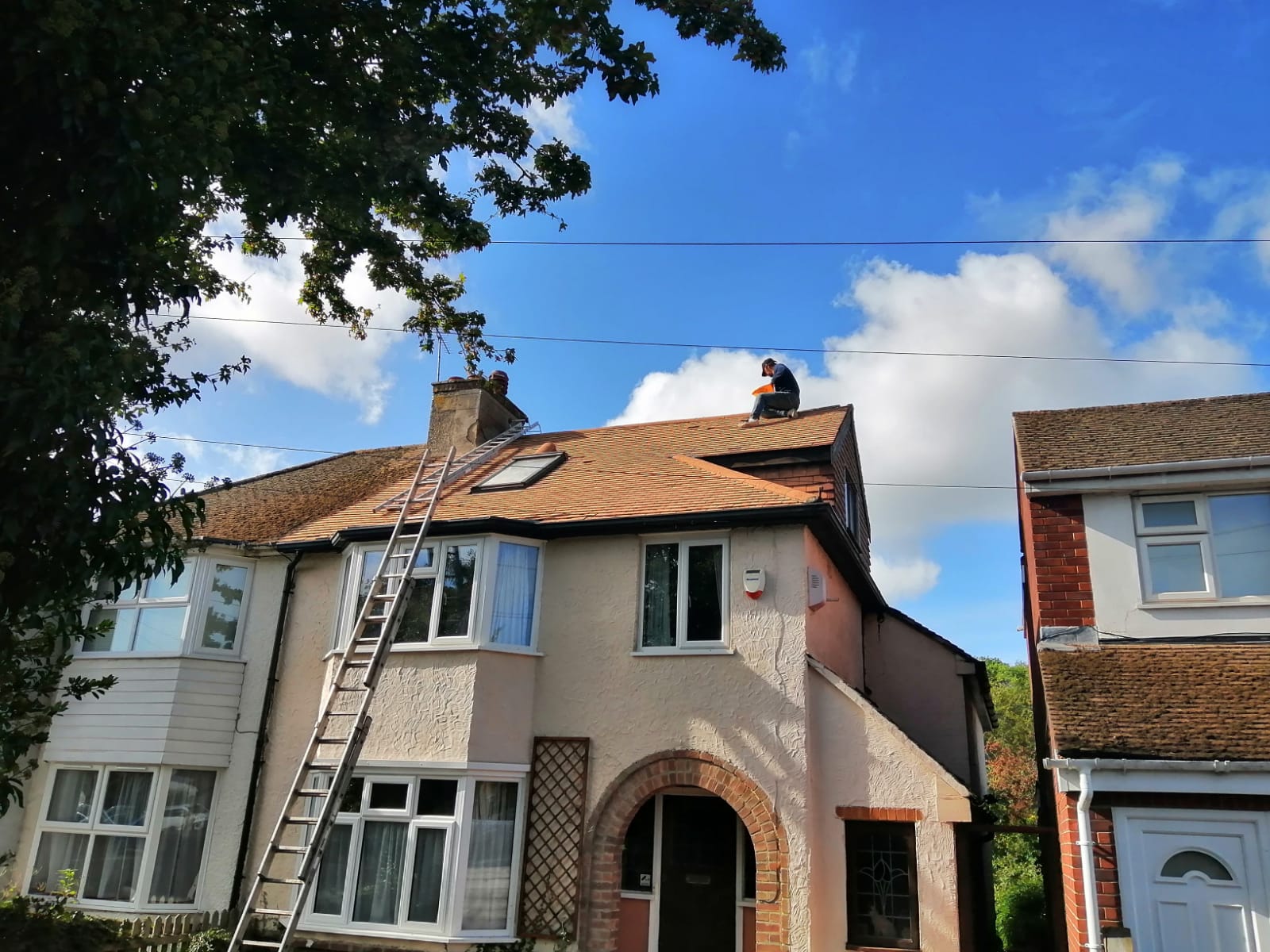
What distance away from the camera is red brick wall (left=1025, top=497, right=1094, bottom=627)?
10.4 metres

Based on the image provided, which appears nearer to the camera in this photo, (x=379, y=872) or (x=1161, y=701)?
(x=1161, y=701)

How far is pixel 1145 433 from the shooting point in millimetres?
11695

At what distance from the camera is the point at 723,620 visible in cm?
1169

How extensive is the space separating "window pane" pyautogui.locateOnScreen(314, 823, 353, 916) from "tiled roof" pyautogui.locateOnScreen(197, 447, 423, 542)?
456 cm

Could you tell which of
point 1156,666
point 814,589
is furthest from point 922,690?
point 1156,666

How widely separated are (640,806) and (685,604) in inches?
97.3

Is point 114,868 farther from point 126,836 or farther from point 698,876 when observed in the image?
point 698,876

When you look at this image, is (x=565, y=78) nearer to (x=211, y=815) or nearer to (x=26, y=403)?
(x=26, y=403)

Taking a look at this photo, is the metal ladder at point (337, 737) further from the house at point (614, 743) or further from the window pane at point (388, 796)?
the window pane at point (388, 796)

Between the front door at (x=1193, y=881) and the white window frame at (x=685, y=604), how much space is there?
183 inches

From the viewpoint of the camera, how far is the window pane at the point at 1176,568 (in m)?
10.2

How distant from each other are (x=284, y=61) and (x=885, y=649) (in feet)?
41.3

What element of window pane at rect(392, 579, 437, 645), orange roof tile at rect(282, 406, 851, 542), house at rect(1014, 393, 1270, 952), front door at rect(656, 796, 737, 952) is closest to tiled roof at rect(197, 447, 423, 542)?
orange roof tile at rect(282, 406, 851, 542)

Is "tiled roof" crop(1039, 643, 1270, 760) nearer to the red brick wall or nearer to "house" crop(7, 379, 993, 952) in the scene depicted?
the red brick wall
